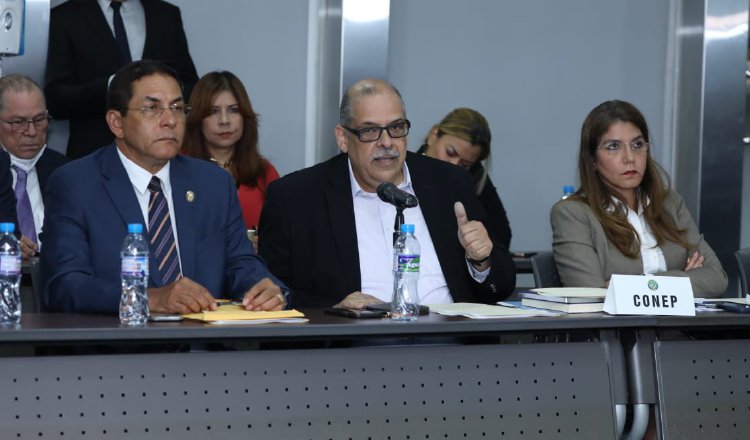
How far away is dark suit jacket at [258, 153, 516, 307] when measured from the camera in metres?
3.31

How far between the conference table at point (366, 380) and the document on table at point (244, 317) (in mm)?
38

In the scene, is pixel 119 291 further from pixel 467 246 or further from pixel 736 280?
pixel 736 280

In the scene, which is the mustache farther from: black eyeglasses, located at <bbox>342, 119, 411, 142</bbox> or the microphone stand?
the microphone stand

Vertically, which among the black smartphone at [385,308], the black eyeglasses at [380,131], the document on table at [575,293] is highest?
the black eyeglasses at [380,131]

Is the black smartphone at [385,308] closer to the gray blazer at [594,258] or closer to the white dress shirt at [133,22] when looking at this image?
the gray blazer at [594,258]

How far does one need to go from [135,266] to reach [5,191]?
1.78 meters

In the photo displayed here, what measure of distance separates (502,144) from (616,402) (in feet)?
12.4

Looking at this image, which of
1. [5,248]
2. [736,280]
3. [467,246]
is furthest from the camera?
[736,280]

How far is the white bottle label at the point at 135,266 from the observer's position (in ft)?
8.12

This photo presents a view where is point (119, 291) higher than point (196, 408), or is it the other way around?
point (119, 291)

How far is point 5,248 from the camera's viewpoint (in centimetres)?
259

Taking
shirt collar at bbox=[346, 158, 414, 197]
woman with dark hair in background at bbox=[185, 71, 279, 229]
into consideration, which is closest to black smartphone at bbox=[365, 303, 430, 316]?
shirt collar at bbox=[346, 158, 414, 197]

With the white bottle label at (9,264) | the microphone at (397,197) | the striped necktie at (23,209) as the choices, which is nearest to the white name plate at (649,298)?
the microphone at (397,197)

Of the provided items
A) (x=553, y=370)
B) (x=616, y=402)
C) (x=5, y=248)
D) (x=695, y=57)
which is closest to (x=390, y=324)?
(x=553, y=370)
